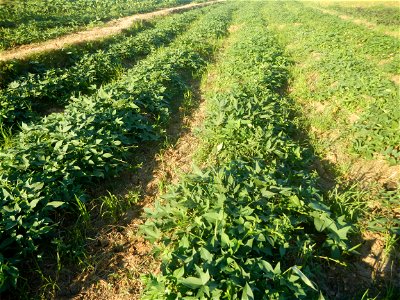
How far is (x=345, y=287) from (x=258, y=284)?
141cm

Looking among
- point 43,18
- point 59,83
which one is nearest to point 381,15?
point 43,18

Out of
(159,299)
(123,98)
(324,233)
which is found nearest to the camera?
(159,299)

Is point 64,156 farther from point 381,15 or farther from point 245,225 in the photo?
point 381,15

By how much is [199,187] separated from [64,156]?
7.36 ft

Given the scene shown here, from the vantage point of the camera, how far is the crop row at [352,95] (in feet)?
17.5

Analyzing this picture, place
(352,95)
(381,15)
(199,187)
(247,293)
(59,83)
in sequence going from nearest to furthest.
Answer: (247,293), (199,187), (352,95), (59,83), (381,15)

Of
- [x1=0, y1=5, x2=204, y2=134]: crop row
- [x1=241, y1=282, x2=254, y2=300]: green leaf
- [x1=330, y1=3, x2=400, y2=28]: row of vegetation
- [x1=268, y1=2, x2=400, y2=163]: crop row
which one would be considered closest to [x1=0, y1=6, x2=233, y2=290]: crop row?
[x1=0, y1=5, x2=204, y2=134]: crop row

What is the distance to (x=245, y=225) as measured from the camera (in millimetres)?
2799

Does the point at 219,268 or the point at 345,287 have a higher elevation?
the point at 219,268

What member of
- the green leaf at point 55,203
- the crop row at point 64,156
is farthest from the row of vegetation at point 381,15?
the green leaf at point 55,203

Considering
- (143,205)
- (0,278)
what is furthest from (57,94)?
(0,278)

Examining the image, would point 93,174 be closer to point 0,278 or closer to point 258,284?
point 0,278

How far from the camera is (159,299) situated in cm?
229

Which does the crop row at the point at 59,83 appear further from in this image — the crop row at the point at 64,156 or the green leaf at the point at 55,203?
the green leaf at the point at 55,203
